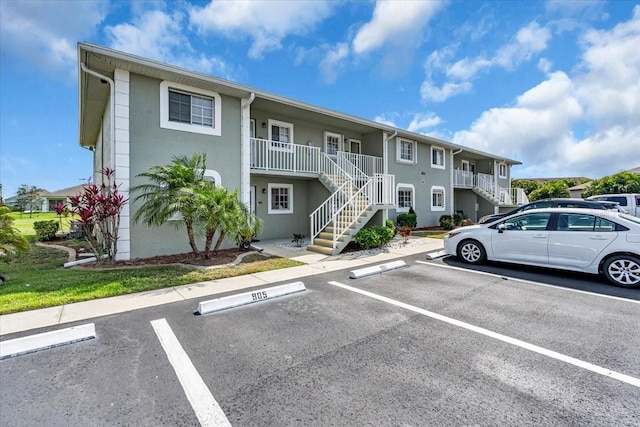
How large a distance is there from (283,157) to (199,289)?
23.6 feet

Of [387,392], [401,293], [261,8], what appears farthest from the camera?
[261,8]

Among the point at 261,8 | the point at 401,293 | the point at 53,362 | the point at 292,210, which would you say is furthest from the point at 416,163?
the point at 53,362

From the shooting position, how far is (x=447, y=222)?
57.1 feet

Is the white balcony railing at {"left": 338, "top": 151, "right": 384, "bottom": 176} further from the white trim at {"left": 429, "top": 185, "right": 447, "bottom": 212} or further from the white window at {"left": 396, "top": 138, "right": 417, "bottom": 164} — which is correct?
the white trim at {"left": 429, "top": 185, "right": 447, "bottom": 212}

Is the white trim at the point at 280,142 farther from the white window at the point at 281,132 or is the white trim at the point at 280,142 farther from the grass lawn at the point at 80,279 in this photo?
the grass lawn at the point at 80,279

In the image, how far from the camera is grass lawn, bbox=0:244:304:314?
5051 millimetres

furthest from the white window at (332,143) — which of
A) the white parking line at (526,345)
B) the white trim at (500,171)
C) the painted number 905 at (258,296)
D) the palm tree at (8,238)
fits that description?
the white trim at (500,171)

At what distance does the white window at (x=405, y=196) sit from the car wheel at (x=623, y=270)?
34.6 feet

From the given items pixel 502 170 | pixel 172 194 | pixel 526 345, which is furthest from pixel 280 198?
pixel 502 170

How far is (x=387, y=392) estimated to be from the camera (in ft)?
8.64

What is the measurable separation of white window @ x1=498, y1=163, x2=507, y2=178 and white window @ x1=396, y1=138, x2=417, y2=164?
12.0 metres

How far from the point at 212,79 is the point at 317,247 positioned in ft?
21.0

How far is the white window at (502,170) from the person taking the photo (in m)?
24.2

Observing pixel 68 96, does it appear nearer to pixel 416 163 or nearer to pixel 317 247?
pixel 317 247
